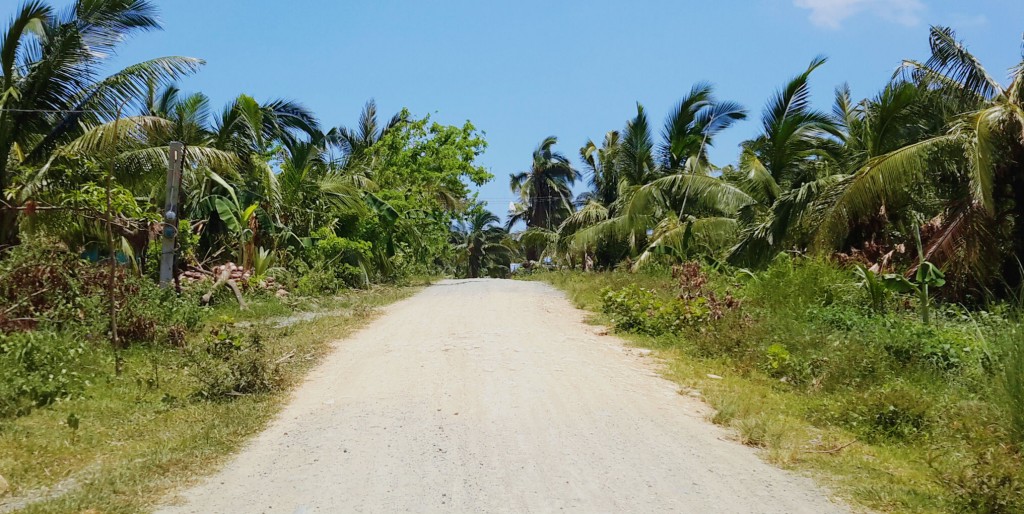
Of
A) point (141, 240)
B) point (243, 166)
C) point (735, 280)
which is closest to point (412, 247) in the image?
point (243, 166)

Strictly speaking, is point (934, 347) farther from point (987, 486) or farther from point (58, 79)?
point (58, 79)

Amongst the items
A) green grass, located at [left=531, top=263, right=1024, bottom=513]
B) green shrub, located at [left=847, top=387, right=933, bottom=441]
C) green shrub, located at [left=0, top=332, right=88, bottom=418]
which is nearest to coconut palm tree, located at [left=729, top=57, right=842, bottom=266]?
green grass, located at [left=531, top=263, right=1024, bottom=513]

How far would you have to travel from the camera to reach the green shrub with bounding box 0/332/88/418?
285 inches

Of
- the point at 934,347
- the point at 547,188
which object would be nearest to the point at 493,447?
the point at 934,347

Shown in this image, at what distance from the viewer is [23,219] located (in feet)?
37.6

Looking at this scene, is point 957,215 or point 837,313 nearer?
point 837,313

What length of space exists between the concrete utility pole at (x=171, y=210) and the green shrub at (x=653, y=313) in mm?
7444

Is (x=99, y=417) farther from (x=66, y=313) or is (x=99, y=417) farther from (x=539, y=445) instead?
(x=539, y=445)

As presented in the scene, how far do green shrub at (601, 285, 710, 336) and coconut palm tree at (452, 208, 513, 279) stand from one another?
132 feet

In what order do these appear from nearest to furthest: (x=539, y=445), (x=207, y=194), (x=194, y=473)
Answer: (x=194, y=473), (x=539, y=445), (x=207, y=194)

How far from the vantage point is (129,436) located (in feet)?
21.5

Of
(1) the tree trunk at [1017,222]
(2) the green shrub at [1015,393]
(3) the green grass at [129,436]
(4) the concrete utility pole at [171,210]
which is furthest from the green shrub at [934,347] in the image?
(4) the concrete utility pole at [171,210]

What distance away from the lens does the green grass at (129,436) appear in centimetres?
511

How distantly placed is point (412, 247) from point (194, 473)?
22.3 metres
